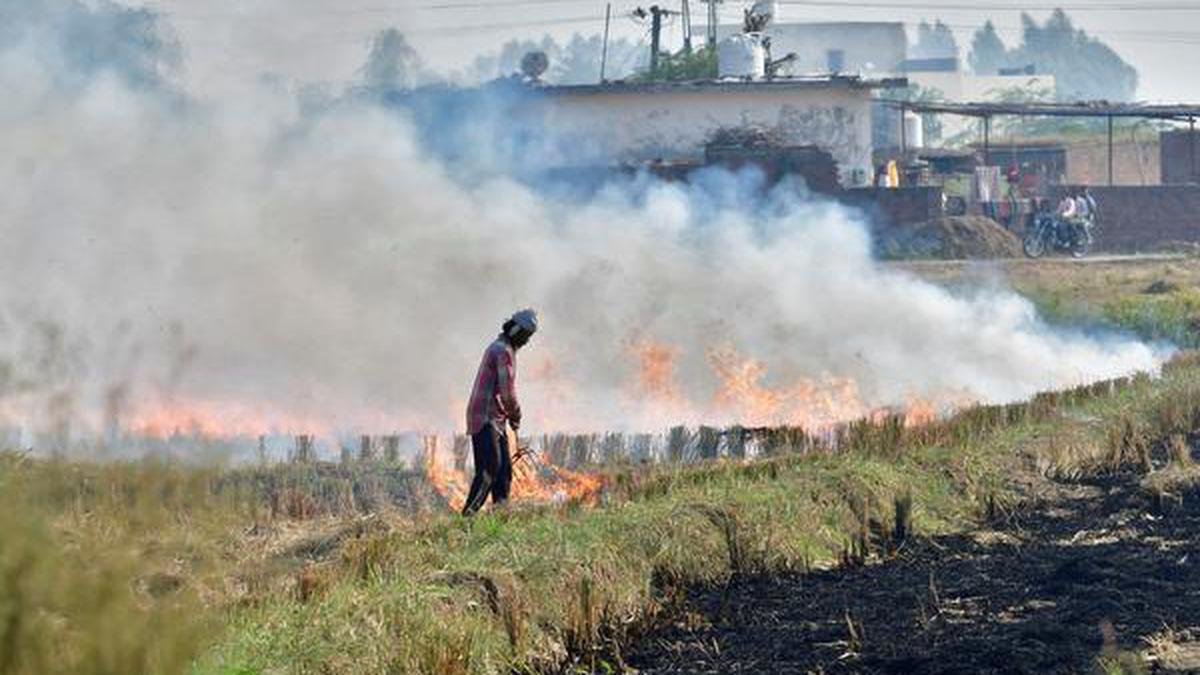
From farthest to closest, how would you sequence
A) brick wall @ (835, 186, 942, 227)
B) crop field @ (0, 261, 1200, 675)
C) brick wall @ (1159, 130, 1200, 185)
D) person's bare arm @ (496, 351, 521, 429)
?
brick wall @ (1159, 130, 1200, 185) → brick wall @ (835, 186, 942, 227) → person's bare arm @ (496, 351, 521, 429) → crop field @ (0, 261, 1200, 675)

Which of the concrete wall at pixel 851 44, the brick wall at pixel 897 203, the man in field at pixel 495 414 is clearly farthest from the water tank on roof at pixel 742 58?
the concrete wall at pixel 851 44

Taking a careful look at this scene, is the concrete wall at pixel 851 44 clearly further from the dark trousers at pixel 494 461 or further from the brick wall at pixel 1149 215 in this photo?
the dark trousers at pixel 494 461

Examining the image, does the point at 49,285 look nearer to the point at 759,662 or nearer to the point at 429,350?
the point at 429,350

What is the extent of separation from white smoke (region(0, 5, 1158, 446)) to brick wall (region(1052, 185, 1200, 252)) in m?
18.1

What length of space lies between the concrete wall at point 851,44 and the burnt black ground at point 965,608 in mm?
114871

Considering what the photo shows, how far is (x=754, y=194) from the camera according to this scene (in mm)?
37719

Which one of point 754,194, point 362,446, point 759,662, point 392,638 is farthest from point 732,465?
point 754,194

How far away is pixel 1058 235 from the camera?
4303 centimetres

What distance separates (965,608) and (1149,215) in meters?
36.9

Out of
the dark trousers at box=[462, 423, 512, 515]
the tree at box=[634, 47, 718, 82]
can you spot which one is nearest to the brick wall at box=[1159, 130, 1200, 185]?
the tree at box=[634, 47, 718, 82]

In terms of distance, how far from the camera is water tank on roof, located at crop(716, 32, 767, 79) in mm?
48062

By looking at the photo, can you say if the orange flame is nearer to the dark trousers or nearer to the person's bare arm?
the dark trousers

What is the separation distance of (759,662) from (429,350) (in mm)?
13531

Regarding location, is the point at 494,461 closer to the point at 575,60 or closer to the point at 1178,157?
the point at 1178,157
